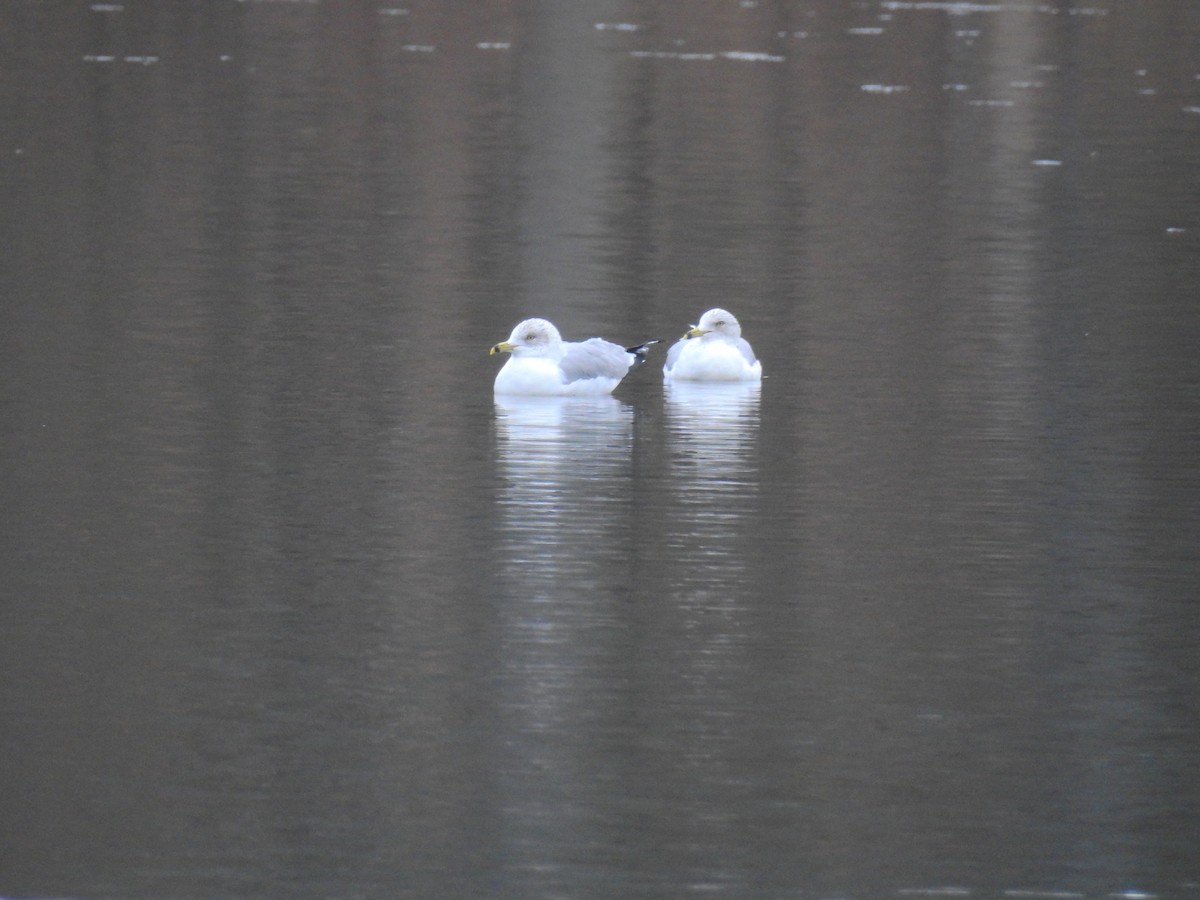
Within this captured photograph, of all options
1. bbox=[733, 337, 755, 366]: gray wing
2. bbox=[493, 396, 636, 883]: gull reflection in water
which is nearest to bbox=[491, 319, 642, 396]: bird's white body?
bbox=[493, 396, 636, 883]: gull reflection in water

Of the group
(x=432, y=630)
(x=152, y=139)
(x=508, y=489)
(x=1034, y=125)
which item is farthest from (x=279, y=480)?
(x=1034, y=125)

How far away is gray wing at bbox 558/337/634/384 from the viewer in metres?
13.9

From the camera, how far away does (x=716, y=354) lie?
14.1 m

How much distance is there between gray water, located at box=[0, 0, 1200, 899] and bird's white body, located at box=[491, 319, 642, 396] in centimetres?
14

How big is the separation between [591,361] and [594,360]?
0.08ft

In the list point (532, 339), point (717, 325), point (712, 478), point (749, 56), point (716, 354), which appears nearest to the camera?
point (712, 478)

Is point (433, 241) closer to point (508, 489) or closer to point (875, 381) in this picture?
point (875, 381)

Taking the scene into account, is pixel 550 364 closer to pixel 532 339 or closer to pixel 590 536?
pixel 532 339

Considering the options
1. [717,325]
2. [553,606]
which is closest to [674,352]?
[717,325]

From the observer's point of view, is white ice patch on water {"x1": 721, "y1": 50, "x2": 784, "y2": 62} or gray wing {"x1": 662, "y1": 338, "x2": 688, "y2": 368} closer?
gray wing {"x1": 662, "y1": 338, "x2": 688, "y2": 368}

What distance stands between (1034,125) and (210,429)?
18896 mm

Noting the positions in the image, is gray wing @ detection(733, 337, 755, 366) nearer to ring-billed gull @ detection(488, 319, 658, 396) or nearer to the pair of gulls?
the pair of gulls

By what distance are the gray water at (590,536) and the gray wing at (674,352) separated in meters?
0.35

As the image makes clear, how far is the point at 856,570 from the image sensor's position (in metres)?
9.77
